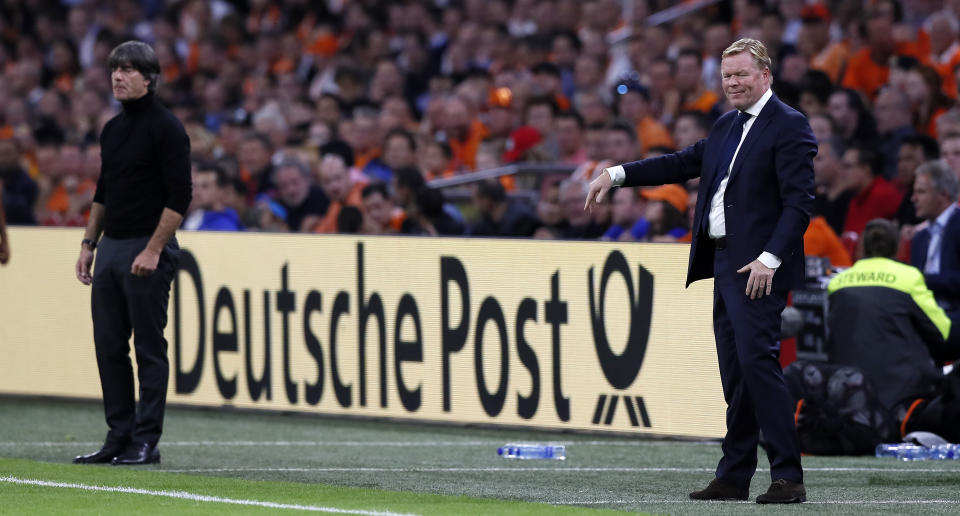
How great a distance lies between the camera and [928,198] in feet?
36.0

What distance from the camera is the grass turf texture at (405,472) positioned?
23.9ft

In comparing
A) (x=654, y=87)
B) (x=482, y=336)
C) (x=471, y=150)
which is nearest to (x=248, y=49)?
(x=471, y=150)

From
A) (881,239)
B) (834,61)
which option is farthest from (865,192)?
(834,61)

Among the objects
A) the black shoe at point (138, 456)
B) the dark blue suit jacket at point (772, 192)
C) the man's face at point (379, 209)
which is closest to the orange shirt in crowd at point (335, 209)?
the man's face at point (379, 209)

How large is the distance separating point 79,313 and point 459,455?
440 cm

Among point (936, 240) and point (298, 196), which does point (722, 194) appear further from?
point (298, 196)

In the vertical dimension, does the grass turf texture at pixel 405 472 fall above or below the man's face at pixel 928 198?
below

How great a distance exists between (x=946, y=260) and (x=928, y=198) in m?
0.41

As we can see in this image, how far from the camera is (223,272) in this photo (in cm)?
1245

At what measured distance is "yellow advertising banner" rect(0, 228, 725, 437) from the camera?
35.1 feet

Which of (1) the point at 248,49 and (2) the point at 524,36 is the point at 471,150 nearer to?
(2) the point at 524,36

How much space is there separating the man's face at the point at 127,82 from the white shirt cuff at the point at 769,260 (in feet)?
11.8

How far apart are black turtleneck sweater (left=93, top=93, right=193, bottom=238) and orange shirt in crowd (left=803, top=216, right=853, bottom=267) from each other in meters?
4.66

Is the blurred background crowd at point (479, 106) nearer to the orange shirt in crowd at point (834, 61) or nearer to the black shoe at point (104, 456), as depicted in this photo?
the orange shirt in crowd at point (834, 61)
